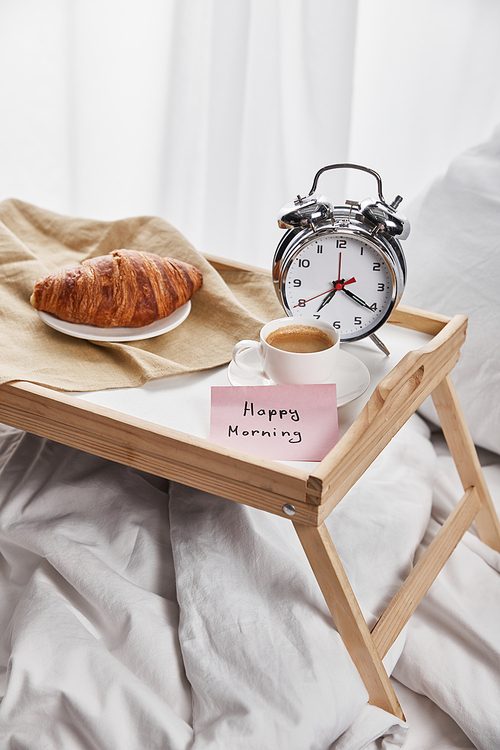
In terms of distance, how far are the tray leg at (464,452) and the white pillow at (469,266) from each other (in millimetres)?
158

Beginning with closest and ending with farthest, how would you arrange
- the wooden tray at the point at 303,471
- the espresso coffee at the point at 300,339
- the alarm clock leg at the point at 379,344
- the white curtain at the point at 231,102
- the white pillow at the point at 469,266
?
the wooden tray at the point at 303,471 < the espresso coffee at the point at 300,339 < the alarm clock leg at the point at 379,344 < the white pillow at the point at 469,266 < the white curtain at the point at 231,102

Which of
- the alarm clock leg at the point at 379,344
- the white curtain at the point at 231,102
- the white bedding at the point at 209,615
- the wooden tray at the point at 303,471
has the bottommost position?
the white bedding at the point at 209,615

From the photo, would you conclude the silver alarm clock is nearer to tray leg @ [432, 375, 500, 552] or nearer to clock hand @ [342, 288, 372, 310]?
clock hand @ [342, 288, 372, 310]

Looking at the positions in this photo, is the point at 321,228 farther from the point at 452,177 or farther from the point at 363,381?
the point at 452,177

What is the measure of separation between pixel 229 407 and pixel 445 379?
38 centimetres

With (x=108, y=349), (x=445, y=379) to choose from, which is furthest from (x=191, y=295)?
(x=445, y=379)

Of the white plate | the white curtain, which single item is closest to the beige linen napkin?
the white plate

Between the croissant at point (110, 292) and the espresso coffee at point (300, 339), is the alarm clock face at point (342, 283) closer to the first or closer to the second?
the espresso coffee at point (300, 339)

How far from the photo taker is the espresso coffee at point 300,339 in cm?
76

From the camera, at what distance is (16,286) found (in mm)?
1010

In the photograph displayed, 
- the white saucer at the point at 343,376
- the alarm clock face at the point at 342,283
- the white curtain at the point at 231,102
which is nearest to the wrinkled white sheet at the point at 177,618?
the white saucer at the point at 343,376

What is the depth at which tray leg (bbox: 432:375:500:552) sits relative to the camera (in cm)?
96

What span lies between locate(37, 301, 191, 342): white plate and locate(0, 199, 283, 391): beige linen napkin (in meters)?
0.01

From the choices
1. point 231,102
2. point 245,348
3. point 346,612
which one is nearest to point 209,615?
point 346,612
